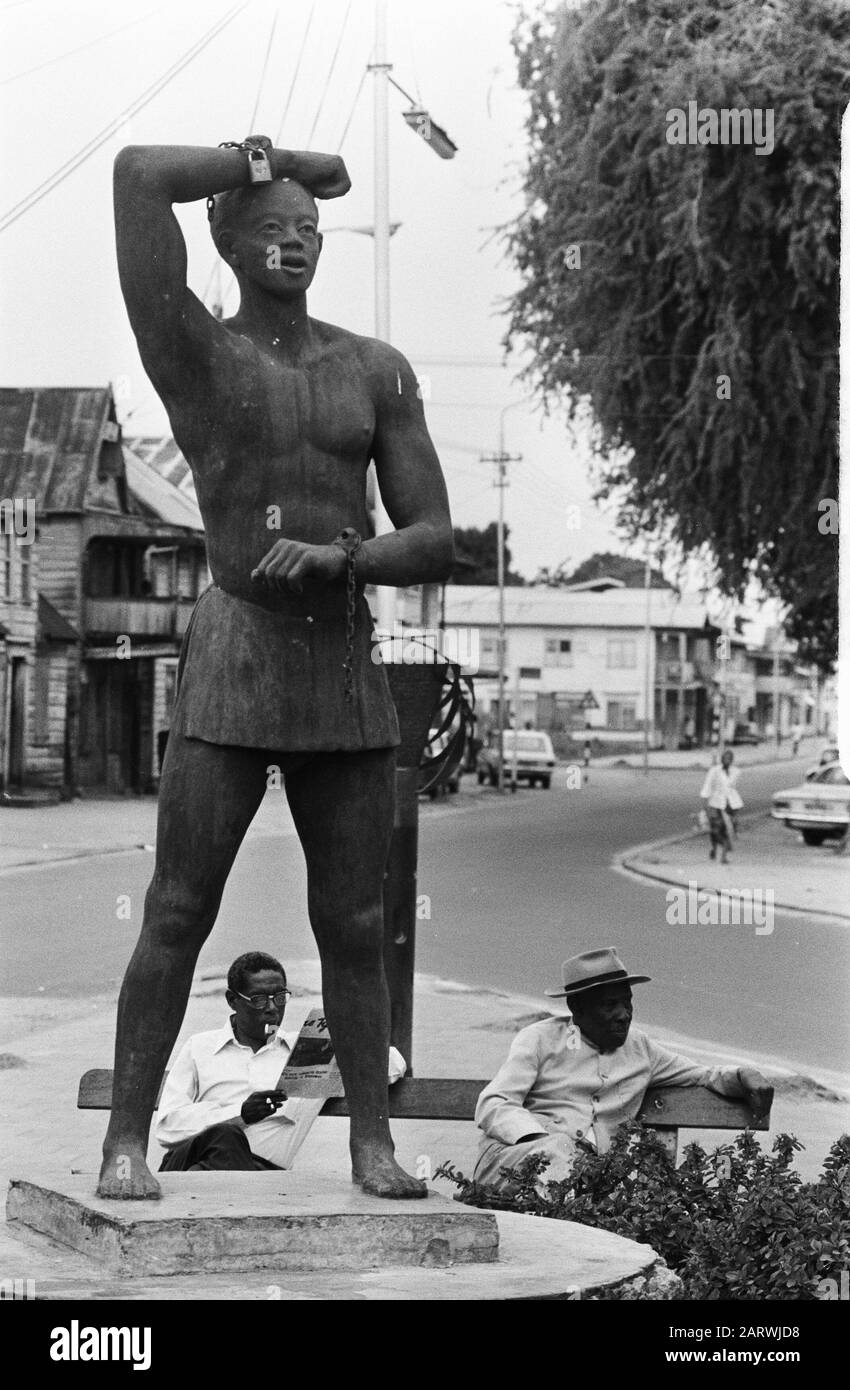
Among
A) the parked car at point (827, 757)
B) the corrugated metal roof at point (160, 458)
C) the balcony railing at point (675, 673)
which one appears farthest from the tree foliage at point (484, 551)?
the corrugated metal roof at point (160, 458)

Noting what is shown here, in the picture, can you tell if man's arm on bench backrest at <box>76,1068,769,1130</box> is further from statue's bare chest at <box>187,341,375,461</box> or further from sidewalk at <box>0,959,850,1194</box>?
statue's bare chest at <box>187,341,375,461</box>

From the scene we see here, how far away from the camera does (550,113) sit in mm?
24859

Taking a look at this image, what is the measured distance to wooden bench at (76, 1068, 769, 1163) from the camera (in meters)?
5.85

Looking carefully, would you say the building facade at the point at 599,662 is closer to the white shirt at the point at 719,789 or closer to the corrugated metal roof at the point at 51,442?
the white shirt at the point at 719,789

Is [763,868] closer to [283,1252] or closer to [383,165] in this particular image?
[383,165]

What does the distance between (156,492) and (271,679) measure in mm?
22347

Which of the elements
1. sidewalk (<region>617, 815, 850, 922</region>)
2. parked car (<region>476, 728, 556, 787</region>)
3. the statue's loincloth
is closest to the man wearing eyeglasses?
the statue's loincloth

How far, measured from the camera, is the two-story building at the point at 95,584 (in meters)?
18.7

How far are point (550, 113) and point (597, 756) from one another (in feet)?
93.4

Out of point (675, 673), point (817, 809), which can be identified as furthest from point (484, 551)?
point (817, 809)

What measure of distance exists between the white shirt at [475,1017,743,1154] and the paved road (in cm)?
499

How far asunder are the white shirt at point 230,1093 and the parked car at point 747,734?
6026 cm
